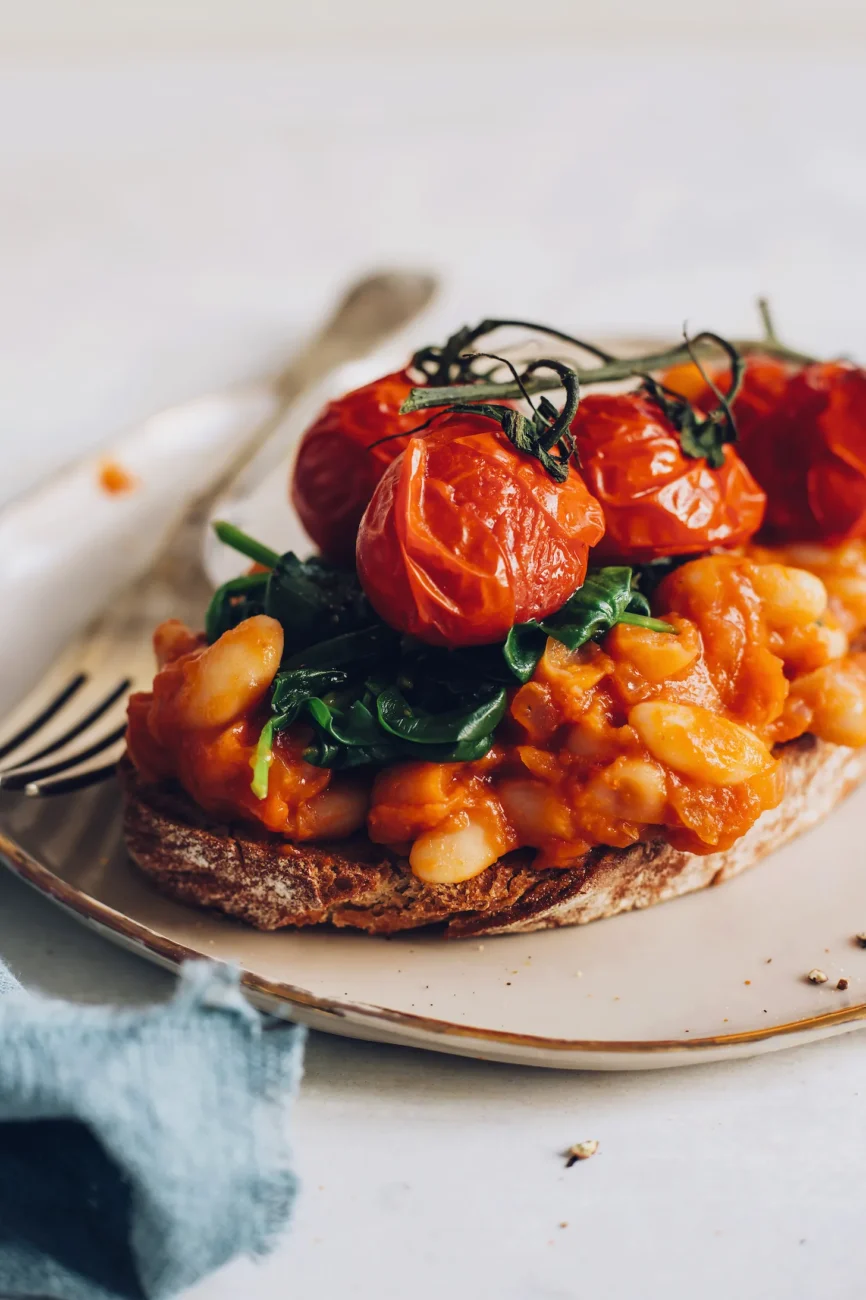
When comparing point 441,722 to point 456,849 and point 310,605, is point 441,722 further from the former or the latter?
point 310,605

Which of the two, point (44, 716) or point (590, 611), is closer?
point (590, 611)

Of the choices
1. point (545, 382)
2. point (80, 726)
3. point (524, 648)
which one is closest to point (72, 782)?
point (80, 726)

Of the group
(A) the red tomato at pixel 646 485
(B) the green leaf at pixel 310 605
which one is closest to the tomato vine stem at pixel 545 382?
(A) the red tomato at pixel 646 485

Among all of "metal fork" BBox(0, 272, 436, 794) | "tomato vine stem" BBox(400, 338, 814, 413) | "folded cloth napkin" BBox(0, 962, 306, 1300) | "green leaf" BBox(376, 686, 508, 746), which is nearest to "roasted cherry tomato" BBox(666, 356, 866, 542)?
"tomato vine stem" BBox(400, 338, 814, 413)

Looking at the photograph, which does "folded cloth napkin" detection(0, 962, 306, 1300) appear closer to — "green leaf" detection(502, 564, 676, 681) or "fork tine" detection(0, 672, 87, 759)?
"green leaf" detection(502, 564, 676, 681)

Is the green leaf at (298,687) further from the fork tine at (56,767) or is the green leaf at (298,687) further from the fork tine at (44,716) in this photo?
the fork tine at (44,716)

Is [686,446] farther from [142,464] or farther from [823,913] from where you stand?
[142,464]
